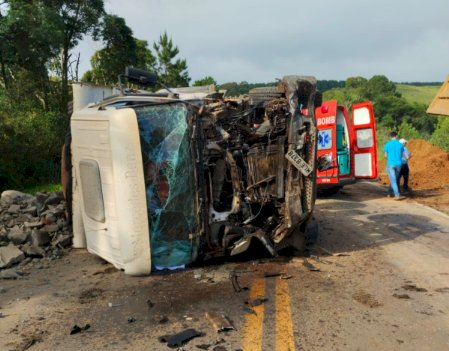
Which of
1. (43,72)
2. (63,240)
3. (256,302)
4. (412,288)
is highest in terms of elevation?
(43,72)

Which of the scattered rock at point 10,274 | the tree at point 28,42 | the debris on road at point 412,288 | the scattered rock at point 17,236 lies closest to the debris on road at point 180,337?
the debris on road at point 412,288

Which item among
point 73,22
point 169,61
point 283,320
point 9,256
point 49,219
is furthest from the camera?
point 169,61

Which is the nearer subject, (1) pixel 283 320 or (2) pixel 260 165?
(1) pixel 283 320

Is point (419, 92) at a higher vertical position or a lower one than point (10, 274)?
higher

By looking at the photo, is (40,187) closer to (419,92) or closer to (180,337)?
(180,337)

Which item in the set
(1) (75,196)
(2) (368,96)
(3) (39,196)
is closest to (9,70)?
(3) (39,196)

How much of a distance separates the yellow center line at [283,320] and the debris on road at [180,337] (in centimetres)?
66

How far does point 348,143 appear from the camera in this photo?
11703 mm

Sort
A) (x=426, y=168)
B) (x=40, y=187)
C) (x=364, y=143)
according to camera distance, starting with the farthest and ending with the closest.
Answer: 1. (x=40, y=187)
2. (x=426, y=168)
3. (x=364, y=143)

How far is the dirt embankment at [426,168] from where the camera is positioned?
14586mm

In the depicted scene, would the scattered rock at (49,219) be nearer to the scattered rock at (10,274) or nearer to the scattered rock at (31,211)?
the scattered rock at (31,211)

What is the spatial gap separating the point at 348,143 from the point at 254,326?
27.9ft

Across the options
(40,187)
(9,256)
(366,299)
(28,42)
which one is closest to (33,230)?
(9,256)

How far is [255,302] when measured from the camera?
4508 mm
